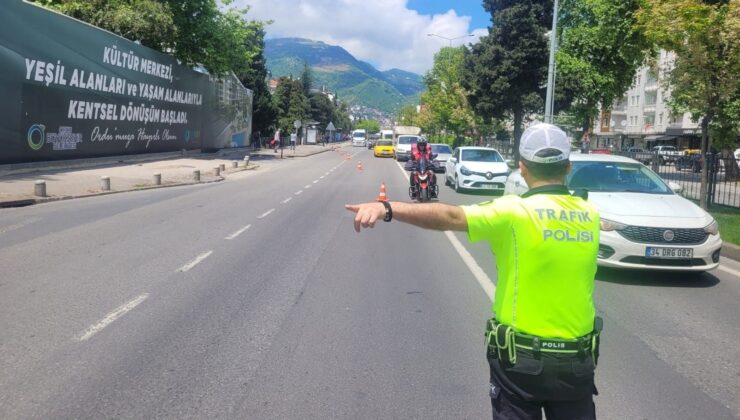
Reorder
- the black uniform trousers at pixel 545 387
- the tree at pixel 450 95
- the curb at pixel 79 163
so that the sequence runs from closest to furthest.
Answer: the black uniform trousers at pixel 545 387
the curb at pixel 79 163
the tree at pixel 450 95

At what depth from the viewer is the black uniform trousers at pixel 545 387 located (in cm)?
248

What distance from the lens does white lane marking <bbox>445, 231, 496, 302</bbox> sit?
310 inches

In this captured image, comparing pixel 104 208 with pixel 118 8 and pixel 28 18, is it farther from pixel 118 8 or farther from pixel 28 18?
pixel 118 8

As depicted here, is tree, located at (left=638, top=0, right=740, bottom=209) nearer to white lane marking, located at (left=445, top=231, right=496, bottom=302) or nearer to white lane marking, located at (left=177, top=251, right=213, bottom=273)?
white lane marking, located at (left=445, top=231, right=496, bottom=302)

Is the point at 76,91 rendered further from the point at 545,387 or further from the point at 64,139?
the point at 545,387

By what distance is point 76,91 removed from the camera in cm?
2519

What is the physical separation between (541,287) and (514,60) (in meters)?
40.5

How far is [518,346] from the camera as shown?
253cm

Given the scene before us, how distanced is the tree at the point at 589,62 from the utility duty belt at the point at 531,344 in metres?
33.4

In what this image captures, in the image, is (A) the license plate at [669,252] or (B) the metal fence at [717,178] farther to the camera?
(B) the metal fence at [717,178]

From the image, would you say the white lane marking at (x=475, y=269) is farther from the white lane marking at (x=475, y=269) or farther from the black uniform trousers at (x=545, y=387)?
the black uniform trousers at (x=545, y=387)

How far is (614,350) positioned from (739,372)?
0.94 m

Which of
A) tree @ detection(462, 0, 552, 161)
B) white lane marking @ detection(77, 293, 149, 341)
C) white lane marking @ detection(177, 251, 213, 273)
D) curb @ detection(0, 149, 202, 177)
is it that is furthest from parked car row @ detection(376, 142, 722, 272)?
tree @ detection(462, 0, 552, 161)

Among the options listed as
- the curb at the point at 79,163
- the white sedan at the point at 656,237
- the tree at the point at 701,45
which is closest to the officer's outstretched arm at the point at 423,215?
the white sedan at the point at 656,237
